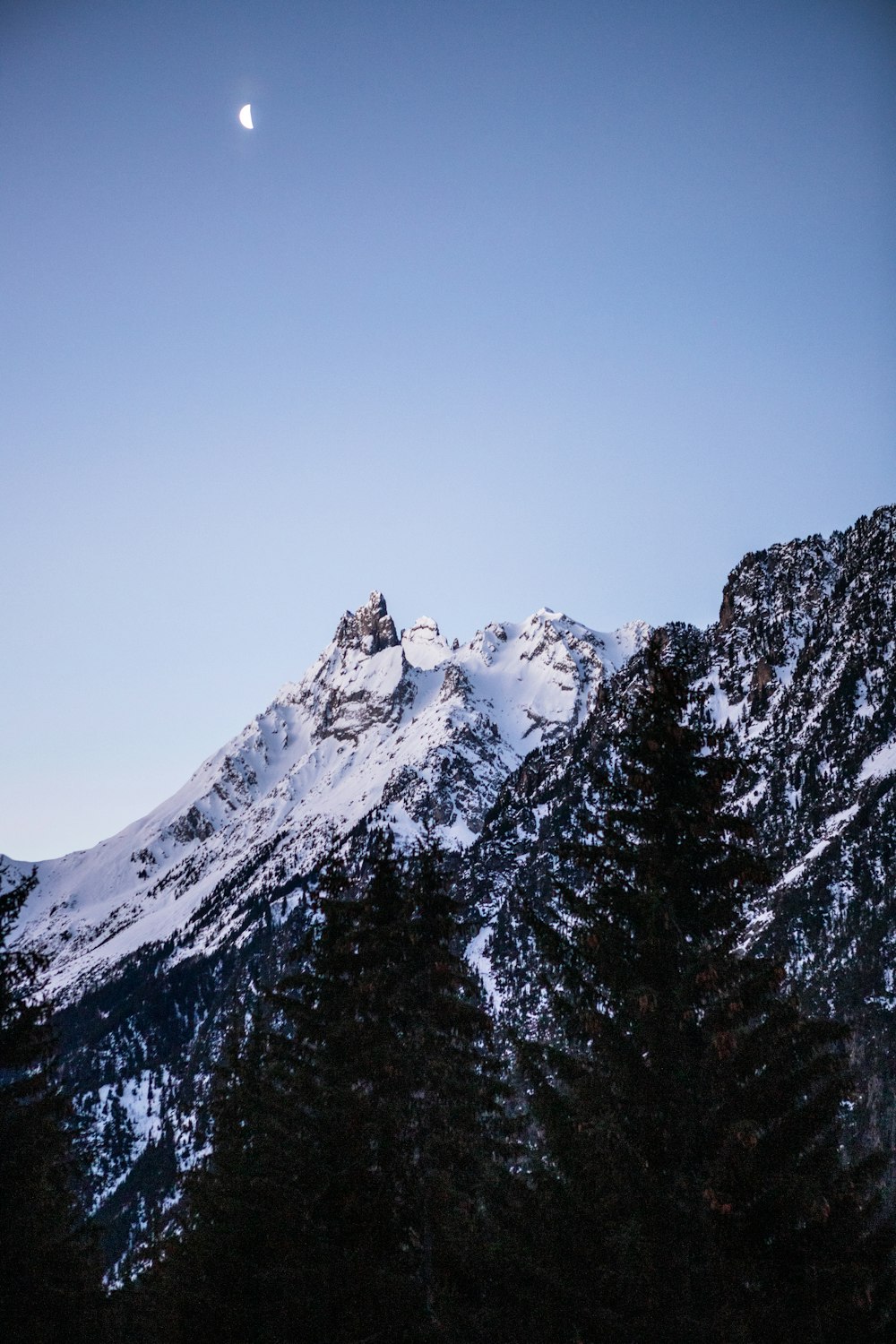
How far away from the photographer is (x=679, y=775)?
42.5 feet

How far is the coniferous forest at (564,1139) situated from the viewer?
1034 cm

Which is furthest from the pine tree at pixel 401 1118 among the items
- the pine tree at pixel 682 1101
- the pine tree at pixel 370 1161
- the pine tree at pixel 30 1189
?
the pine tree at pixel 30 1189

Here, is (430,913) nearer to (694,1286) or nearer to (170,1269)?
(694,1286)

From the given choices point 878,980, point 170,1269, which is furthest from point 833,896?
point 170,1269

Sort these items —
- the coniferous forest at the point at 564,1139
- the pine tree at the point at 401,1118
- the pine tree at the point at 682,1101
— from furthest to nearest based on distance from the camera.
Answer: the pine tree at the point at 401,1118
the coniferous forest at the point at 564,1139
the pine tree at the point at 682,1101

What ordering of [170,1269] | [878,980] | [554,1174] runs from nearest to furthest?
[554,1174], [170,1269], [878,980]

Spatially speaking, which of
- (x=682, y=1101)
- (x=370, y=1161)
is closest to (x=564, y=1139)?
(x=682, y=1101)

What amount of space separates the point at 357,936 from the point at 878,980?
108m

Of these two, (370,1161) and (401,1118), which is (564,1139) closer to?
(401,1118)

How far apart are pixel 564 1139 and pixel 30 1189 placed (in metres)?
9.96

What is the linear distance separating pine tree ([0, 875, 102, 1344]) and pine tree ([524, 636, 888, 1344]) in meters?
9.24

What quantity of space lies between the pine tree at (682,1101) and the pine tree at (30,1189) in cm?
924

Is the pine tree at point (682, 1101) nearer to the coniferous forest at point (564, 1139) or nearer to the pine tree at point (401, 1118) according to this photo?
the coniferous forest at point (564, 1139)

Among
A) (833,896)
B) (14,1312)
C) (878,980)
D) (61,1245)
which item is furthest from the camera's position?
(833,896)
